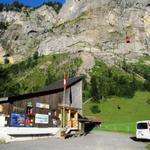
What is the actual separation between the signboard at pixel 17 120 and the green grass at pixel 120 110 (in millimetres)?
46631

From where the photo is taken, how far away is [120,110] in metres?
98.4

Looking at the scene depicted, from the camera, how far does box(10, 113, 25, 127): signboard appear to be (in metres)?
36.9

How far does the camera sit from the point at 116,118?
8994 cm

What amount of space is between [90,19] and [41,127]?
520ft

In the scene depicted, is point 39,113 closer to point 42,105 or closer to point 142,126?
point 42,105

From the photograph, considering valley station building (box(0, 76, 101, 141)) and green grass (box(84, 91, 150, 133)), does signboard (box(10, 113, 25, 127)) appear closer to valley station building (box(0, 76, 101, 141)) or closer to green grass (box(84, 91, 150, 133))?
valley station building (box(0, 76, 101, 141))

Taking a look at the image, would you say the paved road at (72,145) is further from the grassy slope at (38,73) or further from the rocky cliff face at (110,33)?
the rocky cliff face at (110,33)

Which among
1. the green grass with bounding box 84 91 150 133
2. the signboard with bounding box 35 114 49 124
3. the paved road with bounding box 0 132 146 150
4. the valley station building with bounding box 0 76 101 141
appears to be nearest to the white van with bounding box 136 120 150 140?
the paved road with bounding box 0 132 146 150

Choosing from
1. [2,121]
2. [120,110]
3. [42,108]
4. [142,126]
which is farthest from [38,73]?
[2,121]

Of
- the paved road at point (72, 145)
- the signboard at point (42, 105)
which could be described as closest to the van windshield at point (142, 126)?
the paved road at point (72, 145)

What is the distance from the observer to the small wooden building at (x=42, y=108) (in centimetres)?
3703

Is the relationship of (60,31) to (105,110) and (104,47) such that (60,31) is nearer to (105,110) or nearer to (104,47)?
(104,47)

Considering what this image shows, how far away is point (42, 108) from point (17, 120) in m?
6.39

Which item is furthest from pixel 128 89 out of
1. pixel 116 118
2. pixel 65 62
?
pixel 65 62
